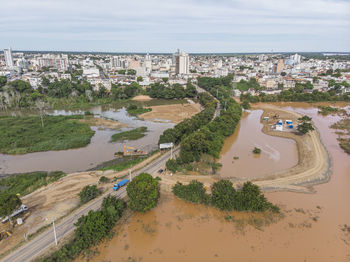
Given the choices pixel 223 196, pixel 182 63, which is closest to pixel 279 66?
pixel 182 63

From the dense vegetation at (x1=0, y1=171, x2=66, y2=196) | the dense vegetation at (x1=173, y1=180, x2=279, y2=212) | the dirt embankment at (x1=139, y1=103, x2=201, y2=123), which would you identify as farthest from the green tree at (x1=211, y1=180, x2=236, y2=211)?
the dirt embankment at (x1=139, y1=103, x2=201, y2=123)

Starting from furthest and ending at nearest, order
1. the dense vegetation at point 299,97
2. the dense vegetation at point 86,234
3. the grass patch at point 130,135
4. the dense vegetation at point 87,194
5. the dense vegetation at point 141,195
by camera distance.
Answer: the dense vegetation at point 299,97, the grass patch at point 130,135, the dense vegetation at point 87,194, the dense vegetation at point 141,195, the dense vegetation at point 86,234

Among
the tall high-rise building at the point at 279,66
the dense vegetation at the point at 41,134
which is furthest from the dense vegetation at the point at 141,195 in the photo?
the tall high-rise building at the point at 279,66

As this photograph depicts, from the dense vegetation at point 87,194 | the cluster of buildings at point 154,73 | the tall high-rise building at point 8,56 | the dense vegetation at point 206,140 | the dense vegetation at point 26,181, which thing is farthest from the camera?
the tall high-rise building at point 8,56

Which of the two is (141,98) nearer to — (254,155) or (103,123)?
(103,123)

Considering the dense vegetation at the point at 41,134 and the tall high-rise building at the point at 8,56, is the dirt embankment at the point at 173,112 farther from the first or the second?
the tall high-rise building at the point at 8,56

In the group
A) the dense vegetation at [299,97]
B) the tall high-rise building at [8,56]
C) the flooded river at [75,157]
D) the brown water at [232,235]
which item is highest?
the tall high-rise building at [8,56]

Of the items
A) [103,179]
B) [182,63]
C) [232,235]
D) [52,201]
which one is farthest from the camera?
[182,63]

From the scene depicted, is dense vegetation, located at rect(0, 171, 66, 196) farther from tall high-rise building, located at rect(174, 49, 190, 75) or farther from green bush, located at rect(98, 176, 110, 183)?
tall high-rise building, located at rect(174, 49, 190, 75)
